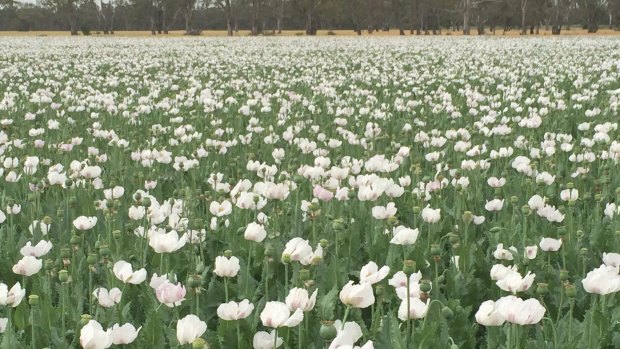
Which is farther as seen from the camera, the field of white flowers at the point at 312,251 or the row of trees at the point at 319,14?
the row of trees at the point at 319,14

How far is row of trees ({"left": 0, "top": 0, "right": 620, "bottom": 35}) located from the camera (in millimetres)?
86250

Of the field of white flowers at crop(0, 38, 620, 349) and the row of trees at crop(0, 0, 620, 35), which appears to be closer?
the field of white flowers at crop(0, 38, 620, 349)

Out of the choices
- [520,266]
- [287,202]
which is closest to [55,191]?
[287,202]

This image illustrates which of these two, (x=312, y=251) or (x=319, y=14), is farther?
(x=319, y=14)

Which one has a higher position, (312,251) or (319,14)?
(319,14)

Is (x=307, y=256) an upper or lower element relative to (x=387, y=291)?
upper

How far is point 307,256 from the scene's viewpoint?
2789 mm

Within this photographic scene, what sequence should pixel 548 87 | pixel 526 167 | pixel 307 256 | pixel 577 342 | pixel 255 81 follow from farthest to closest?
pixel 255 81, pixel 548 87, pixel 526 167, pixel 307 256, pixel 577 342

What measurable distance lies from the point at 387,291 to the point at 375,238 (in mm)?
683

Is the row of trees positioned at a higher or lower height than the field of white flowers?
higher

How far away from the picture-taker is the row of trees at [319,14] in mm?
86250

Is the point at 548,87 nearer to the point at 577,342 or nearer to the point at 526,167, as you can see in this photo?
the point at 526,167

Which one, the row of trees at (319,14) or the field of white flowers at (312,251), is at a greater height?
the row of trees at (319,14)

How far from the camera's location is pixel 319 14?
10025cm
